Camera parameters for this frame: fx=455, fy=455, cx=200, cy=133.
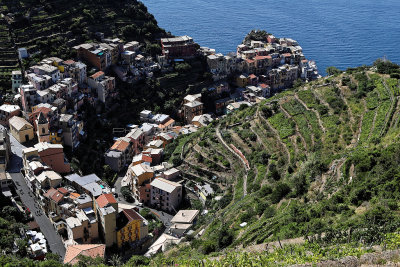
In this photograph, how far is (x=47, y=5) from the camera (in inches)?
1905

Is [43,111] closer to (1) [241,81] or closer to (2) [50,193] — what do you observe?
(2) [50,193]

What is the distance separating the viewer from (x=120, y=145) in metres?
38.2

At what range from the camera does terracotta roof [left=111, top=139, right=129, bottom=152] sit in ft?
124

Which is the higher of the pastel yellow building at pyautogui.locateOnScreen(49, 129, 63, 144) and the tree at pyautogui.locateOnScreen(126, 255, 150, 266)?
the pastel yellow building at pyautogui.locateOnScreen(49, 129, 63, 144)

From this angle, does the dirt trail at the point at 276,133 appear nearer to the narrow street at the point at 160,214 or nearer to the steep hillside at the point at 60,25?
the narrow street at the point at 160,214

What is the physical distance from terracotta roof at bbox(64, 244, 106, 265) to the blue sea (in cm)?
4238

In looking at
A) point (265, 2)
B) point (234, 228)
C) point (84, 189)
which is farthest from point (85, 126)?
point (265, 2)

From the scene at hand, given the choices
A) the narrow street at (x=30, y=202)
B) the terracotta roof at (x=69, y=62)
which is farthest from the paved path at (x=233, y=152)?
the terracotta roof at (x=69, y=62)

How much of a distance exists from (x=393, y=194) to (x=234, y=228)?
862 centimetres

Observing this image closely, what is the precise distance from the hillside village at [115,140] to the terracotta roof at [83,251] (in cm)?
6

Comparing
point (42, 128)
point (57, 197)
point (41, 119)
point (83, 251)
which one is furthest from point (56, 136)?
point (83, 251)

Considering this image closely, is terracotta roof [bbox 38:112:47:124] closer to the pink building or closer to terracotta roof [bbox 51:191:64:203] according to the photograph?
the pink building

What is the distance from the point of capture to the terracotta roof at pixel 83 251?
967 inches

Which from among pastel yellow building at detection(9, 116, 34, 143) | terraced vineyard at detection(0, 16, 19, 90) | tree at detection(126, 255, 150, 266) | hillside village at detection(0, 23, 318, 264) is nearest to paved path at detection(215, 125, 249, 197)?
hillside village at detection(0, 23, 318, 264)
